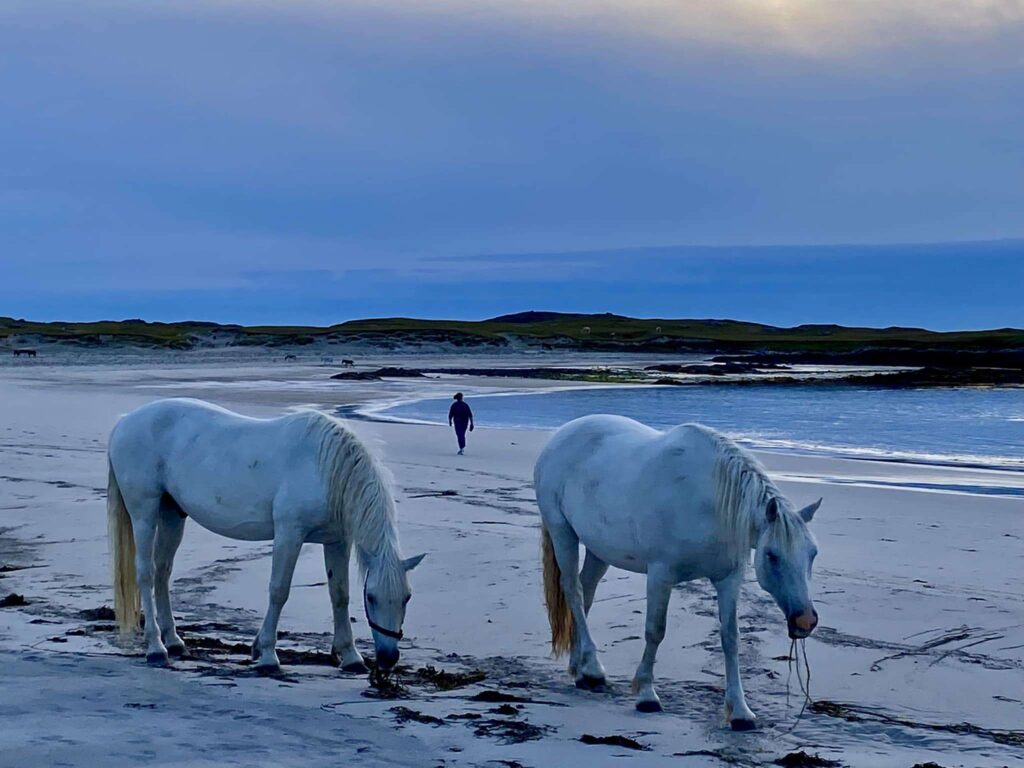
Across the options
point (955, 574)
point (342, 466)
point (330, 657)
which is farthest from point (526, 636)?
point (955, 574)

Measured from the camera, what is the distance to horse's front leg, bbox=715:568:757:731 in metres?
5.46

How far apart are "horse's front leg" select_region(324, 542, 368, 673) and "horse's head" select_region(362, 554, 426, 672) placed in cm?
52

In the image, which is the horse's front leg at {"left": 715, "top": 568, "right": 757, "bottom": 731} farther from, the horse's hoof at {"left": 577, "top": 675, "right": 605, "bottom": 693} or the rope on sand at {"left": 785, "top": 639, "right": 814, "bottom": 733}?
the horse's hoof at {"left": 577, "top": 675, "right": 605, "bottom": 693}

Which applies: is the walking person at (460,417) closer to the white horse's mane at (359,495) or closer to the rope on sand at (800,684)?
the white horse's mane at (359,495)

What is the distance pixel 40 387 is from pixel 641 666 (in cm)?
3620

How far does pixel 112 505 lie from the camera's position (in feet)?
24.4

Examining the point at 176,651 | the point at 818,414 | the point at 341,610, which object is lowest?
the point at 176,651

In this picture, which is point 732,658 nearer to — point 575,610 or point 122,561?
point 575,610

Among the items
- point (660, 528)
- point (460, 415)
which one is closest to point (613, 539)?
point (660, 528)

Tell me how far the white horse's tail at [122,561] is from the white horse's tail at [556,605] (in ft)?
9.18

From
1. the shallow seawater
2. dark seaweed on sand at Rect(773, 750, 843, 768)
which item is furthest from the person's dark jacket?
dark seaweed on sand at Rect(773, 750, 843, 768)

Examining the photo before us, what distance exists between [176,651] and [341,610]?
114 cm

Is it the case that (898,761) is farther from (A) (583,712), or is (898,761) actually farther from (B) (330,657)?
(B) (330,657)

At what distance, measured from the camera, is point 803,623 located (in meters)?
5.29
